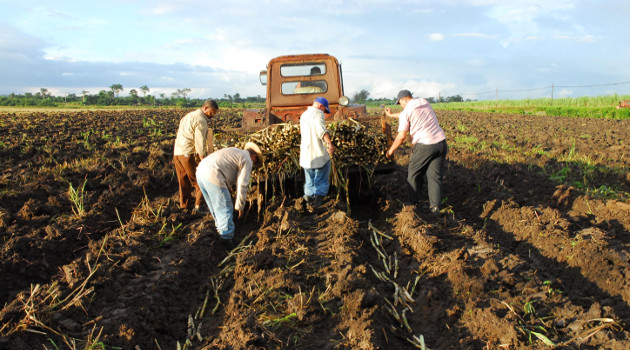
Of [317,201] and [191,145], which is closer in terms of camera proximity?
[317,201]

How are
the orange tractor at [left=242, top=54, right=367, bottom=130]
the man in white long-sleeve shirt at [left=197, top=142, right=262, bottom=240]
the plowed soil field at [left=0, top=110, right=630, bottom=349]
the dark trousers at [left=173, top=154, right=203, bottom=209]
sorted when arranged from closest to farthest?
1. the plowed soil field at [left=0, top=110, right=630, bottom=349]
2. the man in white long-sleeve shirt at [left=197, top=142, right=262, bottom=240]
3. the dark trousers at [left=173, top=154, right=203, bottom=209]
4. the orange tractor at [left=242, top=54, right=367, bottom=130]

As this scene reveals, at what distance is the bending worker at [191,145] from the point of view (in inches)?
236

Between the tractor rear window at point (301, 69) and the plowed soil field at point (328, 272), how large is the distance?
2485mm

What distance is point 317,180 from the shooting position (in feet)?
19.1

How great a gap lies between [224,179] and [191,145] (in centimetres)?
153

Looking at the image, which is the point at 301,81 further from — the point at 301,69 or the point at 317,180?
the point at 317,180

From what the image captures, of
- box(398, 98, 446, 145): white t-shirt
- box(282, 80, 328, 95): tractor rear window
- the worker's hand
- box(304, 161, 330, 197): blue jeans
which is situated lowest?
box(304, 161, 330, 197): blue jeans

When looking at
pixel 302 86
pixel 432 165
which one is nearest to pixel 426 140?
pixel 432 165

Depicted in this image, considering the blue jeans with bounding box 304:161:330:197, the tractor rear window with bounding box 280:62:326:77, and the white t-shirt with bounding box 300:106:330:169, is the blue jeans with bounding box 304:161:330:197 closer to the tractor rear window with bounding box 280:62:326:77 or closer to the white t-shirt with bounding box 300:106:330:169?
the white t-shirt with bounding box 300:106:330:169

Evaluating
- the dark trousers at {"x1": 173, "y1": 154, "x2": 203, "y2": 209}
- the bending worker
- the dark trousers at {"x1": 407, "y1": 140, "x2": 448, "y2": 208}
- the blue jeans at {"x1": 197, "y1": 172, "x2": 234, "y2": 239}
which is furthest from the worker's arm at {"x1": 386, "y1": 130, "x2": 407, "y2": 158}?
the dark trousers at {"x1": 173, "y1": 154, "x2": 203, "y2": 209}

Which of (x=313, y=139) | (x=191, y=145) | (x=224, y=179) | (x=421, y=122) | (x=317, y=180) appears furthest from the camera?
(x=191, y=145)

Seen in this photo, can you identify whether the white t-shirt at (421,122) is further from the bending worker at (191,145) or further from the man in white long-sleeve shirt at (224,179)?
the bending worker at (191,145)

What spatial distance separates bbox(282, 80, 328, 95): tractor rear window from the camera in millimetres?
8055

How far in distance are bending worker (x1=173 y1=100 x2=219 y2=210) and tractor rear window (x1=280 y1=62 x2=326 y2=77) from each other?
Result: 2.31 metres
